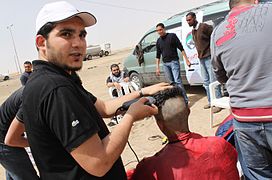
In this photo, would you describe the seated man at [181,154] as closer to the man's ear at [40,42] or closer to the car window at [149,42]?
the man's ear at [40,42]

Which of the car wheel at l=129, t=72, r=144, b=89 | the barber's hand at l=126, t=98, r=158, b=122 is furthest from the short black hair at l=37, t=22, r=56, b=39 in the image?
the car wheel at l=129, t=72, r=144, b=89

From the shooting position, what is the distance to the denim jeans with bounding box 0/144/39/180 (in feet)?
9.22

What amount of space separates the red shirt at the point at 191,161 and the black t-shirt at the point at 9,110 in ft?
4.50

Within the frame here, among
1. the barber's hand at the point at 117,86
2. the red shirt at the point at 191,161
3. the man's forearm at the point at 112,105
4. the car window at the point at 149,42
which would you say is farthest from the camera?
the car window at the point at 149,42

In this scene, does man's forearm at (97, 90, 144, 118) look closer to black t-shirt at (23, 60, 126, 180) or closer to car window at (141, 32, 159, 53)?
black t-shirt at (23, 60, 126, 180)

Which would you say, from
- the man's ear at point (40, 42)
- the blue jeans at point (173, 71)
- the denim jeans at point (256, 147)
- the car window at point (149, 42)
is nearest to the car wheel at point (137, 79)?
the car window at point (149, 42)

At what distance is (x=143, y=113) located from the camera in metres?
1.50

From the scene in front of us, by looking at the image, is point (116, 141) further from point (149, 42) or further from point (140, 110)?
point (149, 42)

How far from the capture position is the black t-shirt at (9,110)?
2.57 metres

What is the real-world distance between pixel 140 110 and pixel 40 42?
0.58 m

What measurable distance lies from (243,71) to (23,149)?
6.72ft

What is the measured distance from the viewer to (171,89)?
1.75 metres

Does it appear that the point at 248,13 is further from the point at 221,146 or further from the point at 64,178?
the point at 64,178

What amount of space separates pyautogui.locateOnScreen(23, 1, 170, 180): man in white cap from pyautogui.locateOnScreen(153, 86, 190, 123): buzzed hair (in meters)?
0.12
